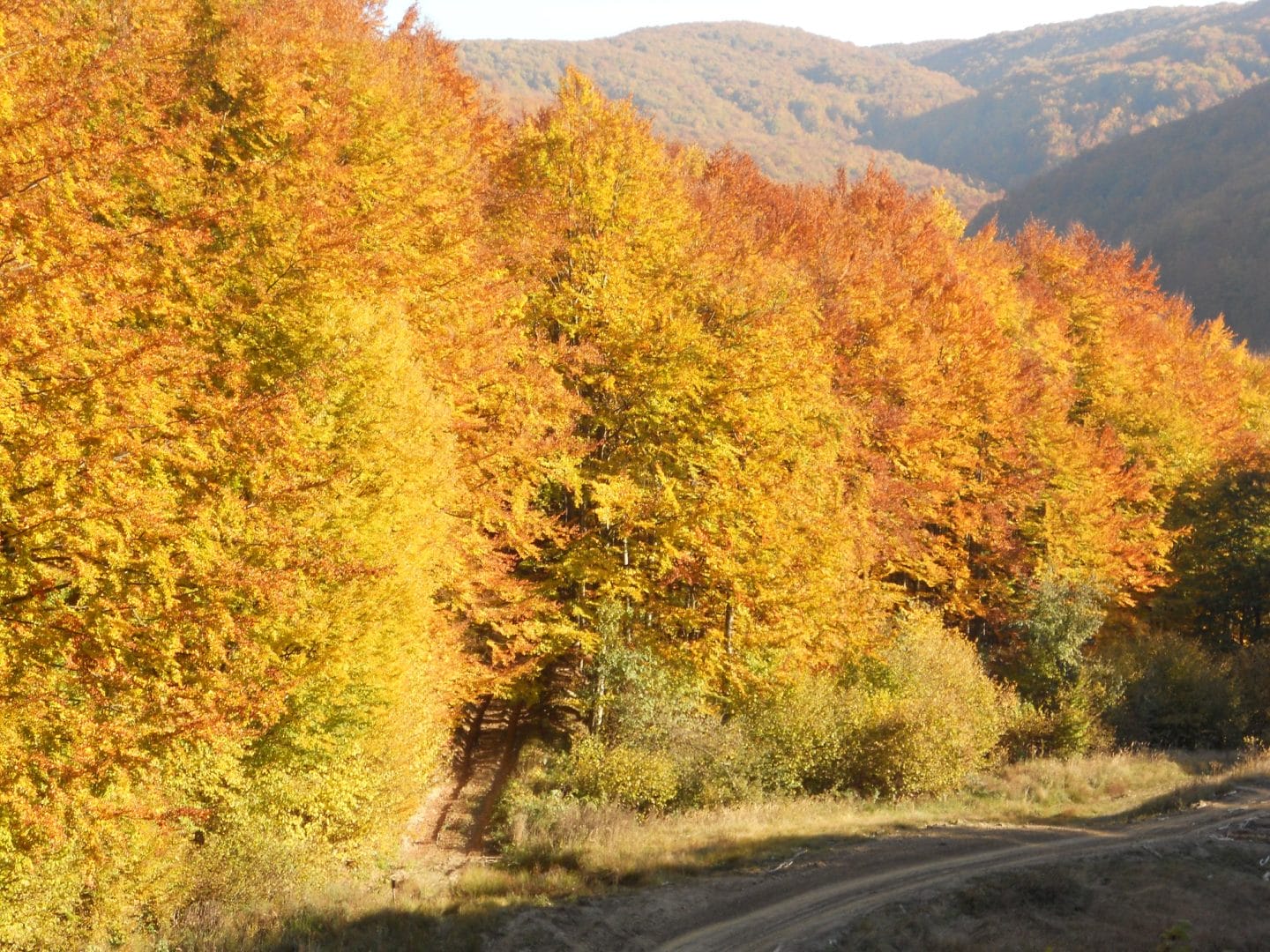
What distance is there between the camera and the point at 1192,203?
5630 inches

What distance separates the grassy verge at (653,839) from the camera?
13.6 m

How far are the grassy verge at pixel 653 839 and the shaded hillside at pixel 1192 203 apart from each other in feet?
362

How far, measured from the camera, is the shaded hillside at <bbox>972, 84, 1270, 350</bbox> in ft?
402

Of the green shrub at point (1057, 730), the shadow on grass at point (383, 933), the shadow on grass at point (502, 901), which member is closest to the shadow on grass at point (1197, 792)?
the green shrub at point (1057, 730)

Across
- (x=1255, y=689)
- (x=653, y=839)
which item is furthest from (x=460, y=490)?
(x=1255, y=689)

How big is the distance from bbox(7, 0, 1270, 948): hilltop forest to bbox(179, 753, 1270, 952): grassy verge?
1238 mm

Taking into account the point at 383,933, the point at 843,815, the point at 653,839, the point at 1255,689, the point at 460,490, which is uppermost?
the point at 460,490

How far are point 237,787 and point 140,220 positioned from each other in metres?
10.2

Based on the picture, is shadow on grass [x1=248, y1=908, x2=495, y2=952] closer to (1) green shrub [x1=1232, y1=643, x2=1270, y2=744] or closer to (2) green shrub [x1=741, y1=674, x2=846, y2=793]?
(2) green shrub [x1=741, y1=674, x2=846, y2=793]

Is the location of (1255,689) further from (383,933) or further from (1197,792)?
(383,933)

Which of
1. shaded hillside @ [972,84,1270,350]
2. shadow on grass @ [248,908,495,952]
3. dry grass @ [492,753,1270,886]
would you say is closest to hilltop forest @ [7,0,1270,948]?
dry grass @ [492,753,1270,886]

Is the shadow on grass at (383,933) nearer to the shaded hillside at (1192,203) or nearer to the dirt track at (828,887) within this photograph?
the dirt track at (828,887)

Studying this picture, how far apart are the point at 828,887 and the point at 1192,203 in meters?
158

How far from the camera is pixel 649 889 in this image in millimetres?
15516
